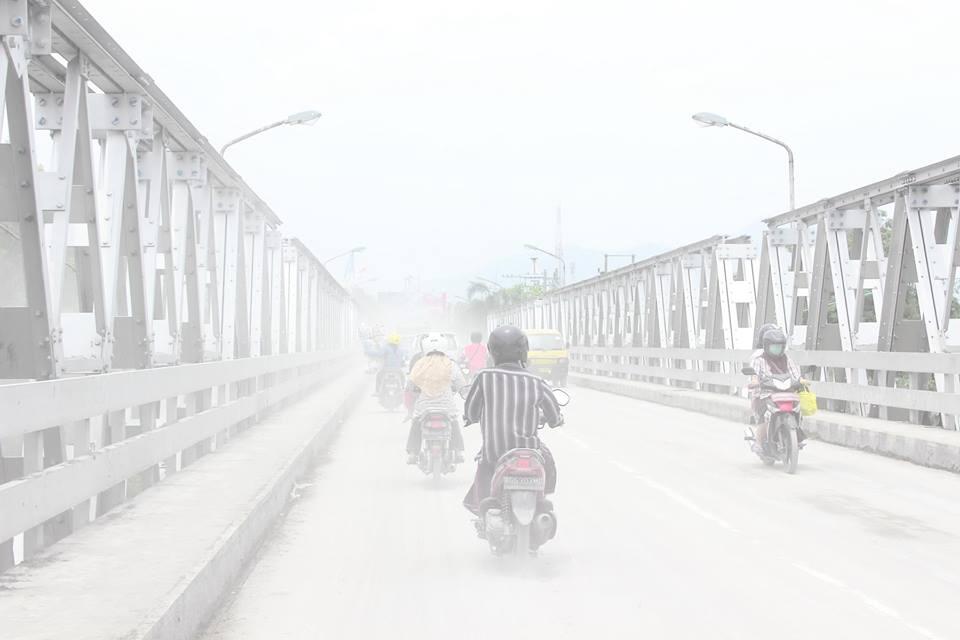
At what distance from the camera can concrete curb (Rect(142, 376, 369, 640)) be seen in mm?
5223

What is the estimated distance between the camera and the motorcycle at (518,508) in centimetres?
759

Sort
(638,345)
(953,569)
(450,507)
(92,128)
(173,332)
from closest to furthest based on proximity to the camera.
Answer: (953,569) < (92,128) < (450,507) < (173,332) < (638,345)

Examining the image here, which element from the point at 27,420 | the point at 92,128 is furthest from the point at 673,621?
the point at 92,128

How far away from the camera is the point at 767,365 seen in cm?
1325

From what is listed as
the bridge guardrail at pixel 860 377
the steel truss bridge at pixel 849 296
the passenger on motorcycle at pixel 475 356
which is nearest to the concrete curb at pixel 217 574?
the bridge guardrail at pixel 860 377

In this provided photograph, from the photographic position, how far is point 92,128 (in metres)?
9.52

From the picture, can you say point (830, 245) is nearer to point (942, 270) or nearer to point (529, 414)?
point (942, 270)

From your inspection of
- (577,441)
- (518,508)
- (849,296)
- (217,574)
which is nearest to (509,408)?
(518,508)

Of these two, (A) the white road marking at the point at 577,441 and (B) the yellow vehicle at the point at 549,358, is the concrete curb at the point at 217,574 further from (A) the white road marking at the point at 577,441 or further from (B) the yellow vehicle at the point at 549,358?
(B) the yellow vehicle at the point at 549,358

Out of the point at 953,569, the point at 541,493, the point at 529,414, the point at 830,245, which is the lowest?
the point at 953,569

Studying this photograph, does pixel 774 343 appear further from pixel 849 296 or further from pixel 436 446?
pixel 849 296

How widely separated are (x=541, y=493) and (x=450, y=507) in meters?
2.87

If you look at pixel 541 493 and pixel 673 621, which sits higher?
pixel 541 493

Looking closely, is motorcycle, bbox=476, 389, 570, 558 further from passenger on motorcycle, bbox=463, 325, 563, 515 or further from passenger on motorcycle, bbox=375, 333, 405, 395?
passenger on motorcycle, bbox=375, 333, 405, 395
